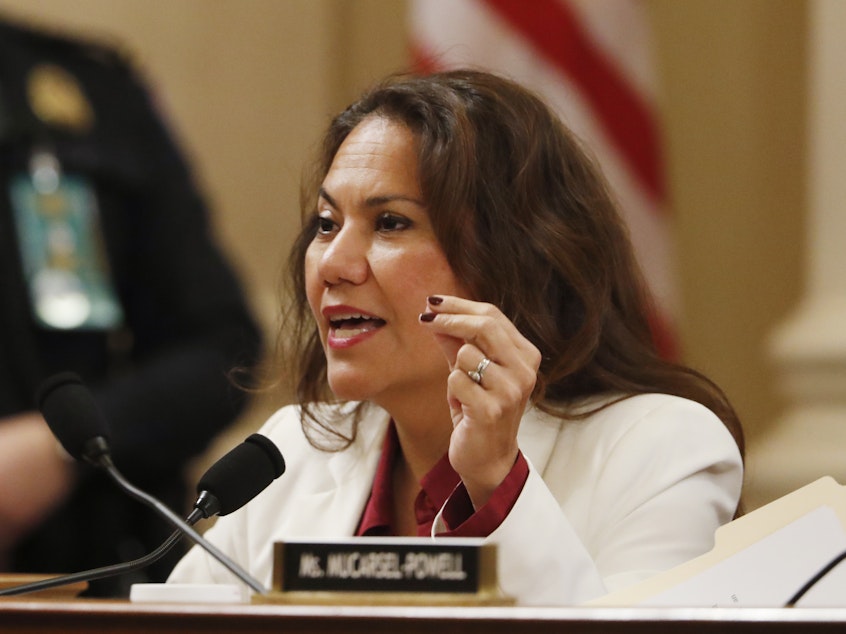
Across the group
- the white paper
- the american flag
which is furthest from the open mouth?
the american flag

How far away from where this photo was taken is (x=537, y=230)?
2193 mm

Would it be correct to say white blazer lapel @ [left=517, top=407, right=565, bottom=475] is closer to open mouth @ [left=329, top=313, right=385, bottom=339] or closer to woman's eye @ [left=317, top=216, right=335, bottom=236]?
open mouth @ [left=329, top=313, right=385, bottom=339]

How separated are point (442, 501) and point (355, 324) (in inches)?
11.7

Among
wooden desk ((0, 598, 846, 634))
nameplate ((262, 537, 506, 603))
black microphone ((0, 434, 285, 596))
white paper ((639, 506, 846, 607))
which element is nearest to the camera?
wooden desk ((0, 598, 846, 634))

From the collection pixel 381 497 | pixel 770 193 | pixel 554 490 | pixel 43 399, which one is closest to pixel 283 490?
pixel 381 497

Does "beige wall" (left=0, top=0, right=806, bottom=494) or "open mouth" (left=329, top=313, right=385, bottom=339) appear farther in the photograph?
"beige wall" (left=0, top=0, right=806, bottom=494)

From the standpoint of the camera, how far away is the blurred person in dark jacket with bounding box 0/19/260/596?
2.93 meters

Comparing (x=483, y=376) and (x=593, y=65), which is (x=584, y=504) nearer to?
(x=483, y=376)

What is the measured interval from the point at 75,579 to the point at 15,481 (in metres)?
1.34

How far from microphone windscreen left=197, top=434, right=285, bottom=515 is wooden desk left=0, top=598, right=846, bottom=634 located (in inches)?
17.1

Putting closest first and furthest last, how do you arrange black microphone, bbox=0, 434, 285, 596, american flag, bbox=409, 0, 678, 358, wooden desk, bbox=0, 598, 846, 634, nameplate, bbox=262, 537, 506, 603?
wooden desk, bbox=0, 598, 846, 634, nameplate, bbox=262, 537, 506, 603, black microphone, bbox=0, 434, 285, 596, american flag, bbox=409, 0, 678, 358

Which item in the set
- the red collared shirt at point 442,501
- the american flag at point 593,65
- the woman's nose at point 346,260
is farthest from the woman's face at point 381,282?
the american flag at point 593,65

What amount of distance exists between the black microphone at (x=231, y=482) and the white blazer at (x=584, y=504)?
291 millimetres

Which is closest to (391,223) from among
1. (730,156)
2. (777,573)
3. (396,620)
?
(777,573)
